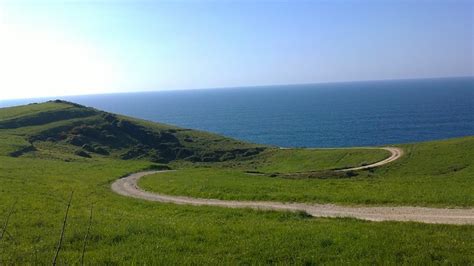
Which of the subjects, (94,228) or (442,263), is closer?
(442,263)

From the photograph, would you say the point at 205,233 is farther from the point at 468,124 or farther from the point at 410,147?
the point at 468,124

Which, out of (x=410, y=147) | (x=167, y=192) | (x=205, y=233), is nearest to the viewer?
(x=205, y=233)

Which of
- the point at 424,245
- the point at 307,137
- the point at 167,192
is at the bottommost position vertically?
the point at 307,137

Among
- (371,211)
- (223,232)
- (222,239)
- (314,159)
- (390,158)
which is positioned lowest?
(314,159)

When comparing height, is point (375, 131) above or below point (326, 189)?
below

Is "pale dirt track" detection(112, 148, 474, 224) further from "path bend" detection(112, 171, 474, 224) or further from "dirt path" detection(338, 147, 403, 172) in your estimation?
"dirt path" detection(338, 147, 403, 172)

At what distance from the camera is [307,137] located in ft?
502

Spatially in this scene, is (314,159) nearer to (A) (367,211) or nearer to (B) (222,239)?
(A) (367,211)

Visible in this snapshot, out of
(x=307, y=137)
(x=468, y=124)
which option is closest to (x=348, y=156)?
(x=307, y=137)

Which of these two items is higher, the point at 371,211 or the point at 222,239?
the point at 222,239

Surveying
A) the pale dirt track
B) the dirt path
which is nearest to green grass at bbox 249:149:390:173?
the dirt path

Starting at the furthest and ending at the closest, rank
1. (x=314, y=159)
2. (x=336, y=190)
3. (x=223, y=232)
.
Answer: (x=314, y=159) < (x=336, y=190) < (x=223, y=232)

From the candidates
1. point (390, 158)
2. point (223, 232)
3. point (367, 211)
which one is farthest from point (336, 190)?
Result: point (390, 158)

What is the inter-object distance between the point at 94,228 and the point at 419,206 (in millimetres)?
16886
